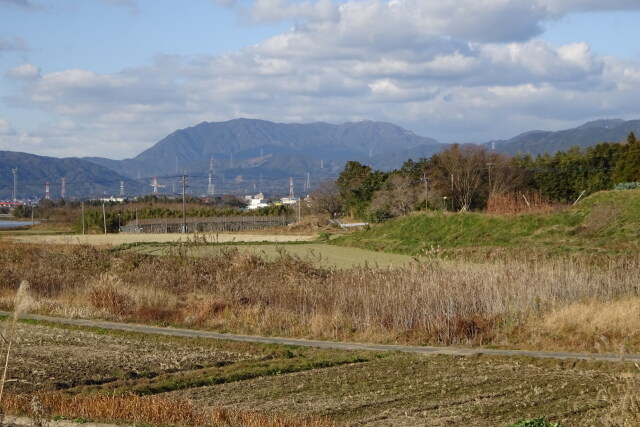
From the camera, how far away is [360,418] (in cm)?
1316

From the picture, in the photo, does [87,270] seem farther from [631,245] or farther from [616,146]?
[616,146]

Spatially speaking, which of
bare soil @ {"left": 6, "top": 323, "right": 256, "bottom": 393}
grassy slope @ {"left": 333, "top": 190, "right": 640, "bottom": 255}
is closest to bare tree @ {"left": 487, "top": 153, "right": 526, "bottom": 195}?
grassy slope @ {"left": 333, "top": 190, "right": 640, "bottom": 255}

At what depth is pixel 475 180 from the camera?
87500 mm

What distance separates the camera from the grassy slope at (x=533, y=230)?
47844 millimetres

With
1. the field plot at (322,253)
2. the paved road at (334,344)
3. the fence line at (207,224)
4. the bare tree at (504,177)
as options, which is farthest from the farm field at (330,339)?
the fence line at (207,224)

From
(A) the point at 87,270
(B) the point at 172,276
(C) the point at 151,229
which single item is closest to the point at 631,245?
(B) the point at 172,276

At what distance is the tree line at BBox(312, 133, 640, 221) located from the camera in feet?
270

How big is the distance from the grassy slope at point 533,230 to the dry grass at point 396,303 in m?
17.3

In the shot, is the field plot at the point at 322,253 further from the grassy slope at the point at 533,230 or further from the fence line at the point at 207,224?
the fence line at the point at 207,224

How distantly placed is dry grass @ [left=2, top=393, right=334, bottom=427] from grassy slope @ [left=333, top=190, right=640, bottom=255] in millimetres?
34228

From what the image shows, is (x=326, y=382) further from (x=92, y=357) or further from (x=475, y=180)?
(x=475, y=180)

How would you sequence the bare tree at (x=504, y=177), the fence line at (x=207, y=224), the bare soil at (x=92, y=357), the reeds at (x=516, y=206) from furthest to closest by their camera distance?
the fence line at (x=207, y=224) → the bare tree at (x=504, y=177) → the reeds at (x=516, y=206) → the bare soil at (x=92, y=357)

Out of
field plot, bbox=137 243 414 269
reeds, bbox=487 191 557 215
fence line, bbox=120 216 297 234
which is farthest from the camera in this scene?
fence line, bbox=120 216 297 234

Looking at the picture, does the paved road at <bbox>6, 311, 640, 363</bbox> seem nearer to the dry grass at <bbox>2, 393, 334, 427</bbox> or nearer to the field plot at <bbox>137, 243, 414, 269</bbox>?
the dry grass at <bbox>2, 393, 334, 427</bbox>
